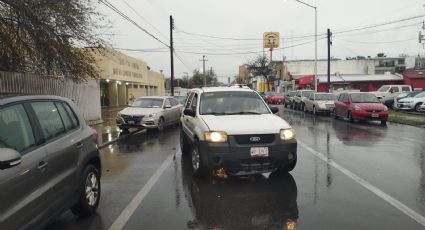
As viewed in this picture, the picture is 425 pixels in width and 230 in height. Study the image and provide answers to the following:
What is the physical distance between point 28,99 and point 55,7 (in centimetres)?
789

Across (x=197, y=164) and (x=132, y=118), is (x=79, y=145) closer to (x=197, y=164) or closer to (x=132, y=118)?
(x=197, y=164)

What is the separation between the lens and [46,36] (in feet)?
37.8

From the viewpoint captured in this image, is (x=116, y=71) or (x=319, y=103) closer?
(x=319, y=103)

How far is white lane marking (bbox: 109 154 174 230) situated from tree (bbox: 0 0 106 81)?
5567 millimetres

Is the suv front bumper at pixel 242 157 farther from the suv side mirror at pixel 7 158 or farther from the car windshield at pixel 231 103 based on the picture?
the suv side mirror at pixel 7 158


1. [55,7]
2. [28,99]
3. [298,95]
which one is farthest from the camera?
[298,95]

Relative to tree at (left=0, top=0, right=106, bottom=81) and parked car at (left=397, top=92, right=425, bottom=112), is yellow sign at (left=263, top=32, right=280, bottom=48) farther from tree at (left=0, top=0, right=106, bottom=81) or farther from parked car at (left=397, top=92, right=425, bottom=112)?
tree at (left=0, top=0, right=106, bottom=81)

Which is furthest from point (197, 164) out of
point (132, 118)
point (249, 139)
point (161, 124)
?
point (161, 124)

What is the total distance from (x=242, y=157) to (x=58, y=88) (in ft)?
42.3

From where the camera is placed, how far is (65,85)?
59.5 ft

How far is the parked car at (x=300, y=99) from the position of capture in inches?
1215

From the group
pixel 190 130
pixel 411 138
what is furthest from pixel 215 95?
pixel 411 138

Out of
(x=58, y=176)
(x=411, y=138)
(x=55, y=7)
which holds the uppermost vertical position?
(x=55, y=7)

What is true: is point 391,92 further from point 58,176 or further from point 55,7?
point 58,176
